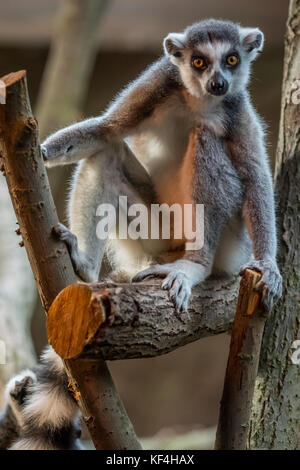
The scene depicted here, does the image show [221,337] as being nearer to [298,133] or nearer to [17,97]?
[298,133]

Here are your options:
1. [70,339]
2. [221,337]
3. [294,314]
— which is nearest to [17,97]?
[70,339]

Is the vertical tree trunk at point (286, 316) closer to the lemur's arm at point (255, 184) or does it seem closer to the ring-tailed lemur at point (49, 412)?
the lemur's arm at point (255, 184)

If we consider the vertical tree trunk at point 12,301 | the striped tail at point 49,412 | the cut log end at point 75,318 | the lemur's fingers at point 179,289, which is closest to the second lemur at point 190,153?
the lemur's fingers at point 179,289

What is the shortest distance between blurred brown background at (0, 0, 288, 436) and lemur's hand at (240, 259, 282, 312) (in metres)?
4.14

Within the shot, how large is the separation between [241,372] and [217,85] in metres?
1.26

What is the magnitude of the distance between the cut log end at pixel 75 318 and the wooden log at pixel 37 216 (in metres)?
0.20

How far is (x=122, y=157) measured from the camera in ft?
A: 9.56

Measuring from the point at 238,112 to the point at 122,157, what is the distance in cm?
62

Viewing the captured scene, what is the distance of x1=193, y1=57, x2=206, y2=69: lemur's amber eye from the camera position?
2727 millimetres

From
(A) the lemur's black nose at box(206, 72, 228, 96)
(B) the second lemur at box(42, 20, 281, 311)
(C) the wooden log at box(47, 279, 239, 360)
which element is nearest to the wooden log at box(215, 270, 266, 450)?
(C) the wooden log at box(47, 279, 239, 360)

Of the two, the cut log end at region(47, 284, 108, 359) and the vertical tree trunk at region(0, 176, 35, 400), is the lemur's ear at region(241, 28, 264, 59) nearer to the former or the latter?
the cut log end at region(47, 284, 108, 359)

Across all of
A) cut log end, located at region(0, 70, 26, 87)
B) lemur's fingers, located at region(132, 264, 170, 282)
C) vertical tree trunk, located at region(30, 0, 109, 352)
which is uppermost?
vertical tree trunk, located at region(30, 0, 109, 352)

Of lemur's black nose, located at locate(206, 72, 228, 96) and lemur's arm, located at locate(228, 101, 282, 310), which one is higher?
lemur's black nose, located at locate(206, 72, 228, 96)

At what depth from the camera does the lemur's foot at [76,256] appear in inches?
87.9
